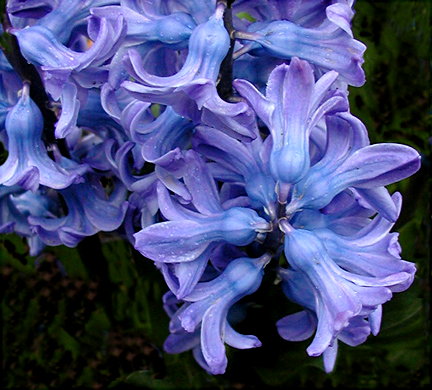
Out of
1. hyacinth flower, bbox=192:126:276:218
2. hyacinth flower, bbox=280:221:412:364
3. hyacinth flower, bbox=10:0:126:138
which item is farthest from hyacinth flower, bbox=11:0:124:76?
hyacinth flower, bbox=280:221:412:364

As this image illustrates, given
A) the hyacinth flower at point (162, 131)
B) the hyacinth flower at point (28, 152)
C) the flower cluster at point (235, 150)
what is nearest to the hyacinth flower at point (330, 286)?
the flower cluster at point (235, 150)

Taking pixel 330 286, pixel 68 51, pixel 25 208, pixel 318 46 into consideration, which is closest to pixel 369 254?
pixel 330 286

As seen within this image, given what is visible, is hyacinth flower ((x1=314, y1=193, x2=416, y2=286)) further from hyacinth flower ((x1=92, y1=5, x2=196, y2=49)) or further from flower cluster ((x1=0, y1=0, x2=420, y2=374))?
hyacinth flower ((x1=92, y1=5, x2=196, y2=49))

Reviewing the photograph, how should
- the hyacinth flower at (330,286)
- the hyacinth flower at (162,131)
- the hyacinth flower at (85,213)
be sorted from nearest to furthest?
the hyacinth flower at (330,286) < the hyacinth flower at (162,131) < the hyacinth flower at (85,213)

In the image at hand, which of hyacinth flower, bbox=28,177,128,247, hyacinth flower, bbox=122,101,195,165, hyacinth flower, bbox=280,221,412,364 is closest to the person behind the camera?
hyacinth flower, bbox=280,221,412,364

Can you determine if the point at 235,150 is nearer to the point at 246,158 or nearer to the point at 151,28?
the point at 246,158

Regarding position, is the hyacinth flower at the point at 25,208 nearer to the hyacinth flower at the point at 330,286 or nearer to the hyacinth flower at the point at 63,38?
the hyacinth flower at the point at 63,38
